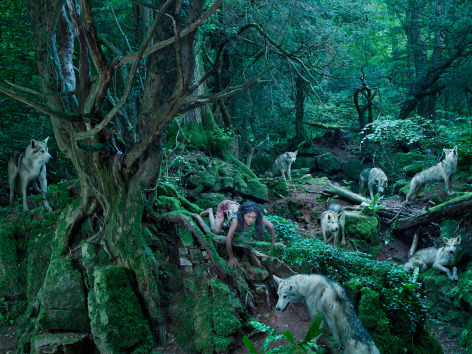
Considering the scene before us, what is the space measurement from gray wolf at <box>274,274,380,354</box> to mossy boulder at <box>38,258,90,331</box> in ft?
12.5

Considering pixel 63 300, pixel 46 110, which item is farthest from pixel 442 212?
pixel 46 110

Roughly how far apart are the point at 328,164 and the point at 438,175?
8.10m

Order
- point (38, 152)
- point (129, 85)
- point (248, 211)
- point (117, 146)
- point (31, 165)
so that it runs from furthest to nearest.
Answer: point (31, 165) → point (38, 152) → point (117, 146) → point (248, 211) → point (129, 85)

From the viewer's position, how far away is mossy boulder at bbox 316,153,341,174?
1948cm

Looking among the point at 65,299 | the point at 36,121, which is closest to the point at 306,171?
the point at 36,121

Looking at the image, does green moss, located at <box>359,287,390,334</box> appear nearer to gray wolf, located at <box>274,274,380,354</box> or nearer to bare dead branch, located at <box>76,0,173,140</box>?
gray wolf, located at <box>274,274,380,354</box>

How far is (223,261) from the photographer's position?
20.8 ft

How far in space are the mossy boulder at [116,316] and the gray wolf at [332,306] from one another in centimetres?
257

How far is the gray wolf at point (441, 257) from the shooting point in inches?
358

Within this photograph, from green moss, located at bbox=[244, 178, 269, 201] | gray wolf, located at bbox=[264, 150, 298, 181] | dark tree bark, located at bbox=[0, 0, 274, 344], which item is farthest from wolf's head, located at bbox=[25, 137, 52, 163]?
gray wolf, located at bbox=[264, 150, 298, 181]

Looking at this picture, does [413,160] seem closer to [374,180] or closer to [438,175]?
A: [374,180]

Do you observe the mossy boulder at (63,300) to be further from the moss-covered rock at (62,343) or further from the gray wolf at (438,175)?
the gray wolf at (438,175)

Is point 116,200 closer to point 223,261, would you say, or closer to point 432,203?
point 223,261

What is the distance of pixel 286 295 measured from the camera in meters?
5.55
